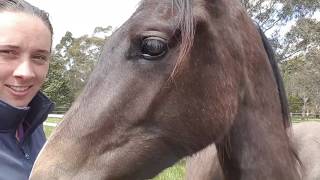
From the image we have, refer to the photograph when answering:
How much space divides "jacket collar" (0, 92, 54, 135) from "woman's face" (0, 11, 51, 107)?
0.08m

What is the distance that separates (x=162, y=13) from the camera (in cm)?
249

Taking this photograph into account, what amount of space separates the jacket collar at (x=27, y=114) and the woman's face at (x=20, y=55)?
0.08m

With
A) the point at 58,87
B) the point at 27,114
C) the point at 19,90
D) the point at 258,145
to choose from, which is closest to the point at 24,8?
the point at 19,90

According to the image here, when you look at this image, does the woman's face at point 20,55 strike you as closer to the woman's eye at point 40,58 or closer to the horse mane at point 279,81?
the woman's eye at point 40,58

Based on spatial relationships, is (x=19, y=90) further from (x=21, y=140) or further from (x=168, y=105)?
(x=168, y=105)

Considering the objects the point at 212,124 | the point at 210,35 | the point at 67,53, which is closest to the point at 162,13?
the point at 210,35

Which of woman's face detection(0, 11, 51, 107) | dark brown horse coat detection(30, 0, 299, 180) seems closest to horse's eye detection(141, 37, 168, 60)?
dark brown horse coat detection(30, 0, 299, 180)

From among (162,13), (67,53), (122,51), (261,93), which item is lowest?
(261,93)

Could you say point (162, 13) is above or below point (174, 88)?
above

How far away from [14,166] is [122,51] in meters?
0.85

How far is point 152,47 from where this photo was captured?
7.89 ft

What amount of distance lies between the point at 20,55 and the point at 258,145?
1531 mm

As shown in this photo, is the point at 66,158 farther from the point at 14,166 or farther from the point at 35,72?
the point at 35,72

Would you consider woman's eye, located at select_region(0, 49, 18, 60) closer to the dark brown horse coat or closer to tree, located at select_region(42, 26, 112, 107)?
the dark brown horse coat
